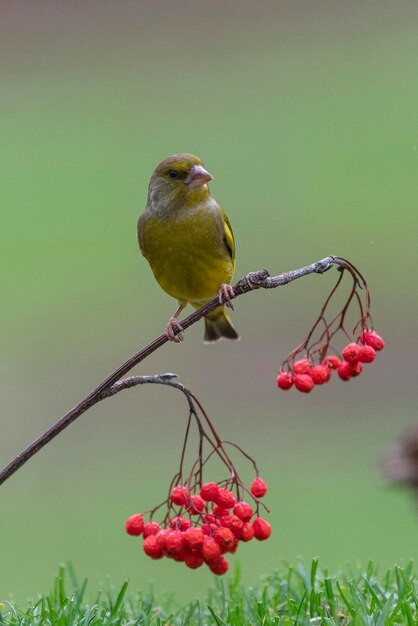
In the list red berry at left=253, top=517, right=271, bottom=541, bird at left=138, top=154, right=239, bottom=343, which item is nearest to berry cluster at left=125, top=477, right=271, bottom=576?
red berry at left=253, top=517, right=271, bottom=541

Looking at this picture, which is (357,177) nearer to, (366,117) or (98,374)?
(366,117)

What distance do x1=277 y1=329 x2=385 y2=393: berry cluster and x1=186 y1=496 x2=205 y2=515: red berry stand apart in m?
0.37

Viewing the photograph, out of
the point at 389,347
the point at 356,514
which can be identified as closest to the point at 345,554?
the point at 356,514

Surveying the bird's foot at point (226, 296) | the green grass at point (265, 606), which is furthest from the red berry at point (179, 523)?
the bird's foot at point (226, 296)

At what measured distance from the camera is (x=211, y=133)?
16062 millimetres

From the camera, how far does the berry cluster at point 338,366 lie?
3.15 metres

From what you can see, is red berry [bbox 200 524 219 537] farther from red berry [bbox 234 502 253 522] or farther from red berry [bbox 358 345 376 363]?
red berry [bbox 358 345 376 363]

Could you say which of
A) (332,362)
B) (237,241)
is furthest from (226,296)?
(237,241)

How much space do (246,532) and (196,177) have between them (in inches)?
44.6

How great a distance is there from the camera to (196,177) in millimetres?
3688

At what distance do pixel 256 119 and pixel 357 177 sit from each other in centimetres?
261

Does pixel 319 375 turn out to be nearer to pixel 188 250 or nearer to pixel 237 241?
pixel 188 250

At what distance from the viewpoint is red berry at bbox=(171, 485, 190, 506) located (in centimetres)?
310

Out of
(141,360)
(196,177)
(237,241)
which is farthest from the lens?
(237,241)
